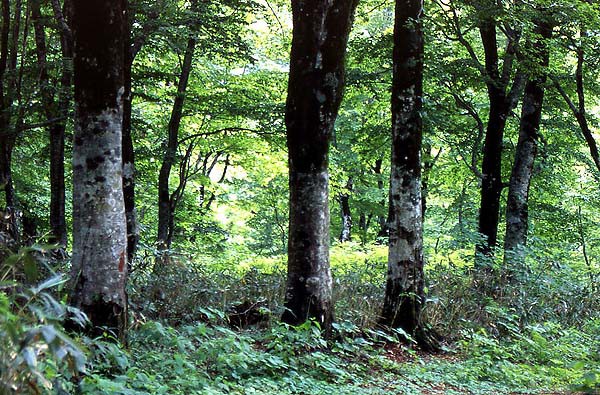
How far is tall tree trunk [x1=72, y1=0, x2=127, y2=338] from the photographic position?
512cm

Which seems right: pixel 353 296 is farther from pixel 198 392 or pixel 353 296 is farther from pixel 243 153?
pixel 243 153

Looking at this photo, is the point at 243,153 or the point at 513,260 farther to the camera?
the point at 243,153

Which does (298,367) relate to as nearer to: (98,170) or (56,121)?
(98,170)

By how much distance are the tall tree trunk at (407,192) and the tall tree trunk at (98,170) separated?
410 cm

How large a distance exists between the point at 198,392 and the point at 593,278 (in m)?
10.2

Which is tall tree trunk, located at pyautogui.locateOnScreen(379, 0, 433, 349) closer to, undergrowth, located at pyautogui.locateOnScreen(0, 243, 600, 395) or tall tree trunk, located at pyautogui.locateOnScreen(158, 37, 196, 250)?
undergrowth, located at pyautogui.locateOnScreen(0, 243, 600, 395)

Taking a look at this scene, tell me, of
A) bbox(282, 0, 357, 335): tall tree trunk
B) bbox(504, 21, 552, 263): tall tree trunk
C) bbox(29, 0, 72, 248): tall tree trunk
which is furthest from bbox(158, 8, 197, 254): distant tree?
bbox(504, 21, 552, 263): tall tree trunk

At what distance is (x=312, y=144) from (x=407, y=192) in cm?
188

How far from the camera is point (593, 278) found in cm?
1197

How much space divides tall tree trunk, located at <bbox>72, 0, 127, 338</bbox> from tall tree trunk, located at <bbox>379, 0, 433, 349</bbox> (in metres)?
4.10

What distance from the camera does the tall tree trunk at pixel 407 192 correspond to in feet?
26.5

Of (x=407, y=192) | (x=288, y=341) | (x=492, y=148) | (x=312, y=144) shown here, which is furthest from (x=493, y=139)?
(x=288, y=341)

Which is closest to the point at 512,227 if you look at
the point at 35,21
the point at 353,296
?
the point at 353,296

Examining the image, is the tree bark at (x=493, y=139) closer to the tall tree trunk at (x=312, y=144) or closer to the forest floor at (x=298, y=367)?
the forest floor at (x=298, y=367)
